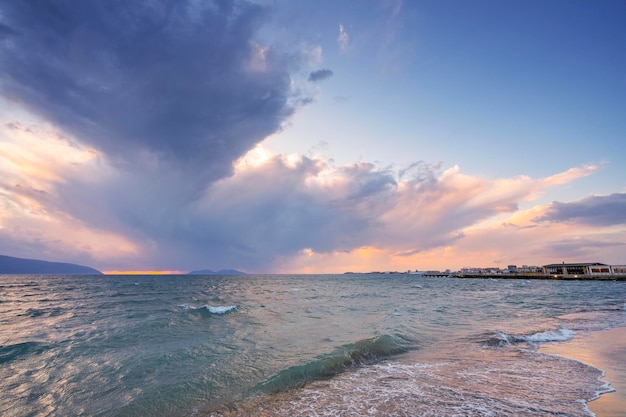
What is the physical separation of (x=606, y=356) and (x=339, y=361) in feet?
38.6

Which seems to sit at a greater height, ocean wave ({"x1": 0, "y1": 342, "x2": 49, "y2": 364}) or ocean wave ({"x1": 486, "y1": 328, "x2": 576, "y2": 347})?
ocean wave ({"x1": 486, "y1": 328, "x2": 576, "y2": 347})

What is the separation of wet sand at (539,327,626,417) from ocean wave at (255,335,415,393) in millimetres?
7100

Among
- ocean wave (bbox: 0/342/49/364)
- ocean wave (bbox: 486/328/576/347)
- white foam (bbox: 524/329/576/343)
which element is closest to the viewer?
ocean wave (bbox: 0/342/49/364)

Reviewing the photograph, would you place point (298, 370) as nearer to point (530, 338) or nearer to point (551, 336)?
point (530, 338)

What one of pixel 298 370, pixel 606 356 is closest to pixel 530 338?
pixel 606 356

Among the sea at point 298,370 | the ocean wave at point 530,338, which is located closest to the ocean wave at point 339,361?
the sea at point 298,370

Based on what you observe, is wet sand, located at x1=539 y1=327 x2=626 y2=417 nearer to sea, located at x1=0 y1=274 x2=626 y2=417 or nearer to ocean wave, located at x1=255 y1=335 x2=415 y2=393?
sea, located at x1=0 y1=274 x2=626 y2=417

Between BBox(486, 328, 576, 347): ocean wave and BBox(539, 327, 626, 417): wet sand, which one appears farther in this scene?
BBox(486, 328, 576, 347): ocean wave

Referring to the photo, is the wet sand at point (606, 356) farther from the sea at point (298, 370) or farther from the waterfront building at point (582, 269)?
the waterfront building at point (582, 269)

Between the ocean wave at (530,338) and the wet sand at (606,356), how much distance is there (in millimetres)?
633

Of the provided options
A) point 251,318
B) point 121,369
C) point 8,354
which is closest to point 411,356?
point 121,369

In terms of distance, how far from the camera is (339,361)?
13.0 metres

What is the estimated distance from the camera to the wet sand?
25.9 feet

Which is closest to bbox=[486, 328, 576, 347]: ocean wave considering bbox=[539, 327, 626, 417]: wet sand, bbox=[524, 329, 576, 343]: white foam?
bbox=[524, 329, 576, 343]: white foam
